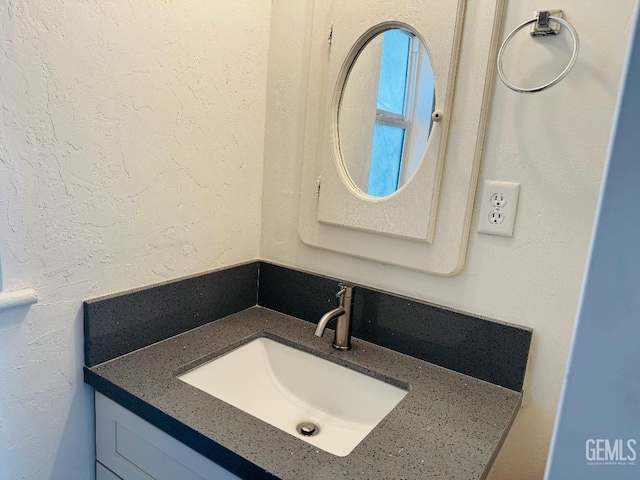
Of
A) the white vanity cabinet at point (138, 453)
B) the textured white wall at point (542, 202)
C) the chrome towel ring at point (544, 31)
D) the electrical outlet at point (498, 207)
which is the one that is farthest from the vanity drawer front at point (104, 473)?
the chrome towel ring at point (544, 31)

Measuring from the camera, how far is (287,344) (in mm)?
1076

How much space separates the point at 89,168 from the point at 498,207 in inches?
32.5

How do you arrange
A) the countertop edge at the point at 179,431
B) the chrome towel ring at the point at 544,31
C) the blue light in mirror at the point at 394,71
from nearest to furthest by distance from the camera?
1. the countertop edge at the point at 179,431
2. the chrome towel ring at the point at 544,31
3. the blue light in mirror at the point at 394,71

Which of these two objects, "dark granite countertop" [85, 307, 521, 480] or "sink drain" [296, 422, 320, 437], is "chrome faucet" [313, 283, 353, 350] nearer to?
"dark granite countertop" [85, 307, 521, 480]

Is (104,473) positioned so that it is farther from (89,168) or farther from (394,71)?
(394,71)

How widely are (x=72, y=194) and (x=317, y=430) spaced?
71 centimetres

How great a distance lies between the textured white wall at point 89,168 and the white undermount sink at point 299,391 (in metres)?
0.26

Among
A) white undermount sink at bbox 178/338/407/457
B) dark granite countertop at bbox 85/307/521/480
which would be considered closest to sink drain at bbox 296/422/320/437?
white undermount sink at bbox 178/338/407/457

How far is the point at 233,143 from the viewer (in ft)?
3.64

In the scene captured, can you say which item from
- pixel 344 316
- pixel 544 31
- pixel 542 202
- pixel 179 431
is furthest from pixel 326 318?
pixel 544 31

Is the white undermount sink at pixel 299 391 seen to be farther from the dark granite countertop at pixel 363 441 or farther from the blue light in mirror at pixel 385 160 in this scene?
the blue light in mirror at pixel 385 160

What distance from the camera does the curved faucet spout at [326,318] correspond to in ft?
2.95

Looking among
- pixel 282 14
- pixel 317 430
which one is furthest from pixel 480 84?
pixel 317 430

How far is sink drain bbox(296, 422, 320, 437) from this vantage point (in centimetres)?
94
